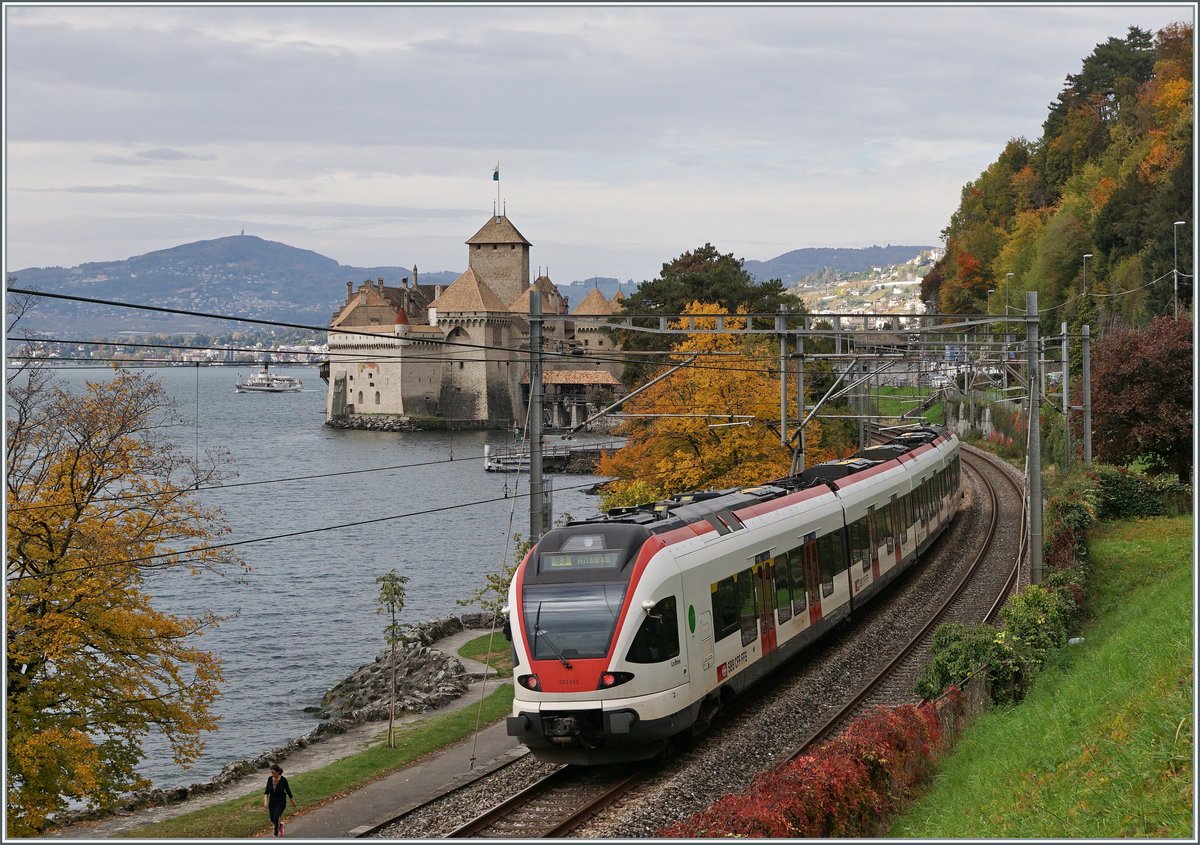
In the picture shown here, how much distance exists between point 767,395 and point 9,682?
74.0 feet

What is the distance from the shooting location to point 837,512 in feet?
69.7

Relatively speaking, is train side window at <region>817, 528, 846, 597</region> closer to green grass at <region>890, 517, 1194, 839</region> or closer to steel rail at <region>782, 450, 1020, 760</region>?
steel rail at <region>782, 450, 1020, 760</region>

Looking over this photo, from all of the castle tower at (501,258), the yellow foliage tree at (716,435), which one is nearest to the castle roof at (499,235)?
the castle tower at (501,258)

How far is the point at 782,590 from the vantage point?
60.3 feet

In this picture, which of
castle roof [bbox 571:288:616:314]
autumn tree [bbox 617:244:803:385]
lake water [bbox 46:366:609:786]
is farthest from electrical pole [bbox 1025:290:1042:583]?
castle roof [bbox 571:288:616:314]

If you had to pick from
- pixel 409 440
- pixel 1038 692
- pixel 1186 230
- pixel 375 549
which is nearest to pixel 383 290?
pixel 409 440

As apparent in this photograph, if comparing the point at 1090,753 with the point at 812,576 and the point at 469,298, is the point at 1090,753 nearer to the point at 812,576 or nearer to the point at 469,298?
the point at 812,576

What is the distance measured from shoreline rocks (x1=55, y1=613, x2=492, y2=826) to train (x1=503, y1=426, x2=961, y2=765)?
9128mm

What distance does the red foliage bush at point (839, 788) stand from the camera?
1064cm

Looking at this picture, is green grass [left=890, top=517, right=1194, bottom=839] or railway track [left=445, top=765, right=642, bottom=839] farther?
railway track [left=445, top=765, right=642, bottom=839]

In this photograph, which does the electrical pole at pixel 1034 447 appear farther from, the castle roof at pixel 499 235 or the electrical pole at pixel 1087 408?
the castle roof at pixel 499 235

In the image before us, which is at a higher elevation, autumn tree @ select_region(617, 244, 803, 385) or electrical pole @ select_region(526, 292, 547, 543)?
autumn tree @ select_region(617, 244, 803, 385)

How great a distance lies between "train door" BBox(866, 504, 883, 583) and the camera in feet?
76.5

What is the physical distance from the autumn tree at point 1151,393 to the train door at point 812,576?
15.2 m
